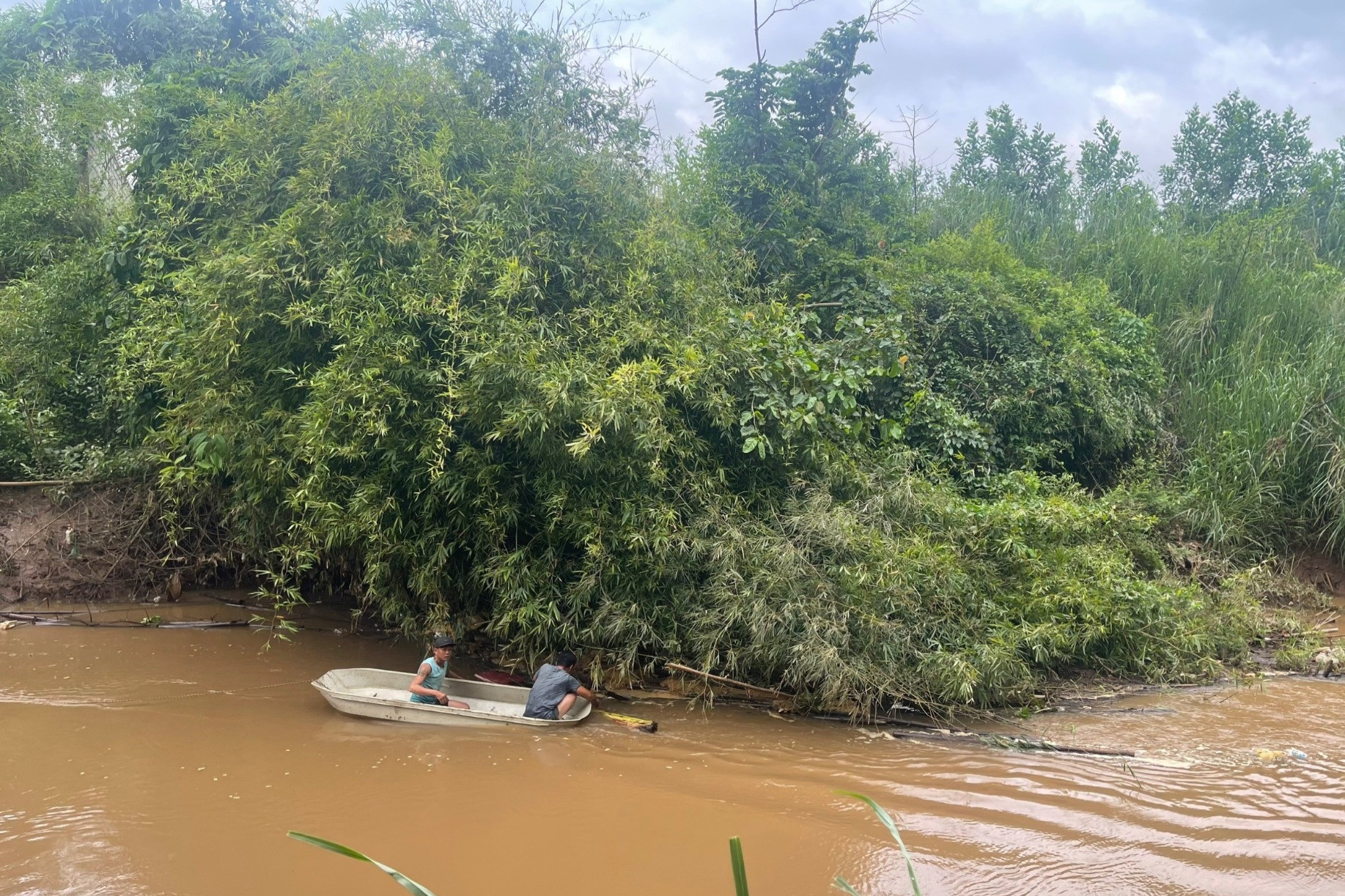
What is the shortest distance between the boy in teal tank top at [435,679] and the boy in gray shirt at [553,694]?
0.60 m

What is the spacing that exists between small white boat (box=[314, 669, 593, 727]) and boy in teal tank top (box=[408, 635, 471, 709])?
0.08m

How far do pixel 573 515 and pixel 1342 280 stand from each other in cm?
1257

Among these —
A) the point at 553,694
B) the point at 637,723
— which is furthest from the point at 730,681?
the point at 553,694

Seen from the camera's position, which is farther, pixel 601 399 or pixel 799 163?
pixel 799 163

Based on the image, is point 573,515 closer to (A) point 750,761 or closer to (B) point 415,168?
(A) point 750,761

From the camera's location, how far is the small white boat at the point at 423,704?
6148 millimetres

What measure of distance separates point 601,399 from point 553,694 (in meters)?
2.21

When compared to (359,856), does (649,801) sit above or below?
below

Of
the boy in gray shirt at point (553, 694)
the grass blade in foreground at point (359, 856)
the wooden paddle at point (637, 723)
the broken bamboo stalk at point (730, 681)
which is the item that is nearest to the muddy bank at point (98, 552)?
the boy in gray shirt at point (553, 694)

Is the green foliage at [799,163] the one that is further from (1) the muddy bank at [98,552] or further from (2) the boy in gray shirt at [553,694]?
(1) the muddy bank at [98,552]

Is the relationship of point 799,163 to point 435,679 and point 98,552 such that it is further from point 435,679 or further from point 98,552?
point 98,552

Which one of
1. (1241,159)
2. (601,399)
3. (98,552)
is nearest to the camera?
(601,399)

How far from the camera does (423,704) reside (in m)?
6.20

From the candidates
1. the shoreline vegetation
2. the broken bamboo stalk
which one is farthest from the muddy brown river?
the shoreline vegetation
